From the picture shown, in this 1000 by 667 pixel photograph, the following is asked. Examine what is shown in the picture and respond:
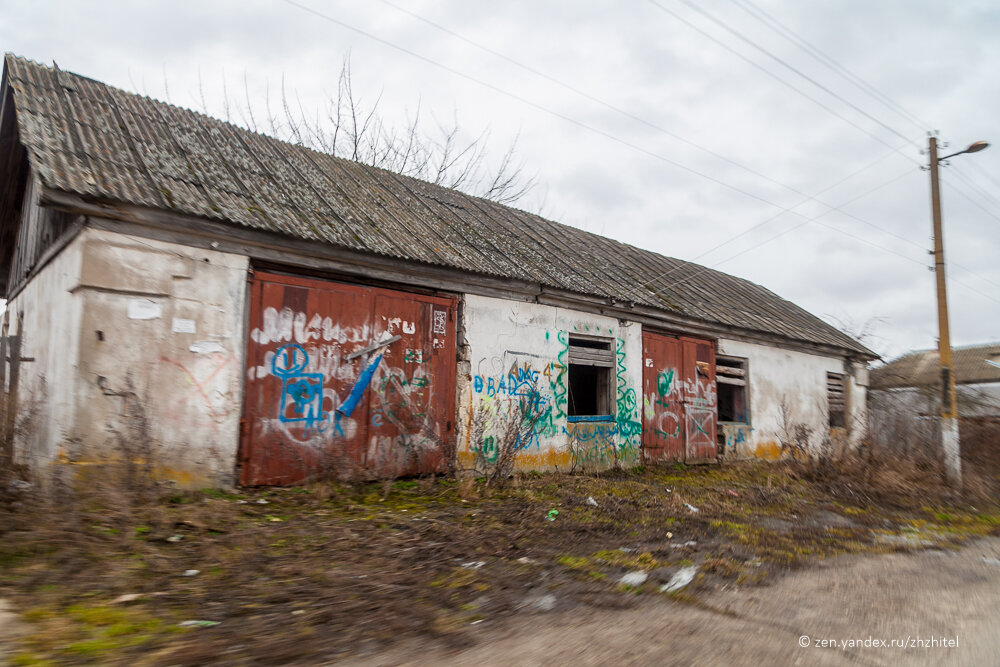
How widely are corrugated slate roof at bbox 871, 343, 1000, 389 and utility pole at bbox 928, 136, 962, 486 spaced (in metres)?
11.0

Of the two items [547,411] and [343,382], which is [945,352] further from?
[343,382]

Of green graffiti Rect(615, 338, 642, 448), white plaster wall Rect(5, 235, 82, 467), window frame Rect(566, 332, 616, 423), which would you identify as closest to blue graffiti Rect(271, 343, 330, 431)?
white plaster wall Rect(5, 235, 82, 467)

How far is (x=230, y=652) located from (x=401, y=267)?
574cm

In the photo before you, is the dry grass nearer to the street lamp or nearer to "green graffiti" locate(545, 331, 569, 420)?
"green graffiti" locate(545, 331, 569, 420)

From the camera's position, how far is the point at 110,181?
610 cm

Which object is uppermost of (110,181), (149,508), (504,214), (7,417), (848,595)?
(504,214)

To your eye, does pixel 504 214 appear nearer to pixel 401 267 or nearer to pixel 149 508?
pixel 401 267

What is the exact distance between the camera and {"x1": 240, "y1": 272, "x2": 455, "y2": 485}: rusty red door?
674cm

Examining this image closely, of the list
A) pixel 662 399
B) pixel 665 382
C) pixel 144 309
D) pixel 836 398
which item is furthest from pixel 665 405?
pixel 144 309

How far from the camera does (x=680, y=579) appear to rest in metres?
4.30

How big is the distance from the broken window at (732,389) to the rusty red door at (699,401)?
0.51 meters

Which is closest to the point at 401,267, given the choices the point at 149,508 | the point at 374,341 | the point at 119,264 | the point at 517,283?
the point at 374,341

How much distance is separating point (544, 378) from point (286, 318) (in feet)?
14.0

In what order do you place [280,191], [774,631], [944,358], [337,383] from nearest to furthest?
[774,631] → [337,383] → [280,191] → [944,358]
